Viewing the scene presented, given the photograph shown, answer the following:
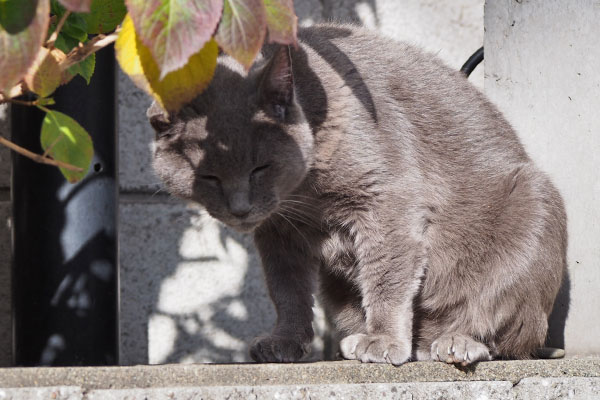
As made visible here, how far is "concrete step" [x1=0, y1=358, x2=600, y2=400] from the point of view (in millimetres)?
1463

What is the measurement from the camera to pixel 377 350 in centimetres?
196

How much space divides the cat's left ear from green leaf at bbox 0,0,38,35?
0.98 m

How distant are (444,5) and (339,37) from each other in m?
1.10

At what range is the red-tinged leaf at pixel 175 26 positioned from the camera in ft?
3.18

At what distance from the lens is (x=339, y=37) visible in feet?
7.79

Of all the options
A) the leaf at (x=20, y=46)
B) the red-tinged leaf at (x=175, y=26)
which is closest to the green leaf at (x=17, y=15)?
the leaf at (x=20, y=46)

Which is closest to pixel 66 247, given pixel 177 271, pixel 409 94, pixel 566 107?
pixel 177 271

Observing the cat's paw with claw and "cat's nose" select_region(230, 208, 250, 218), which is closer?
the cat's paw with claw

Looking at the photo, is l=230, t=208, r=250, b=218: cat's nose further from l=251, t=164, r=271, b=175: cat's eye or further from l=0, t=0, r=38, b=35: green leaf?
l=0, t=0, r=38, b=35: green leaf

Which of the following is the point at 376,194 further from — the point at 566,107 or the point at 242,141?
the point at 566,107

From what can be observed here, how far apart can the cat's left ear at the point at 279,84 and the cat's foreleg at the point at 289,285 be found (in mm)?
468

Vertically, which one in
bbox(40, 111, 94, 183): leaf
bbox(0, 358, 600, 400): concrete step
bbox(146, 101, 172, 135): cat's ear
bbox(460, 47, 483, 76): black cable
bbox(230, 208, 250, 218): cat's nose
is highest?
bbox(460, 47, 483, 76): black cable

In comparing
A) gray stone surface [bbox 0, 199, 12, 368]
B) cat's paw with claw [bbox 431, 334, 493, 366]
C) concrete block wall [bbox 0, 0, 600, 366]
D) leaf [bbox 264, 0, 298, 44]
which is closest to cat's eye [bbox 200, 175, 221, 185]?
cat's paw with claw [bbox 431, 334, 493, 366]

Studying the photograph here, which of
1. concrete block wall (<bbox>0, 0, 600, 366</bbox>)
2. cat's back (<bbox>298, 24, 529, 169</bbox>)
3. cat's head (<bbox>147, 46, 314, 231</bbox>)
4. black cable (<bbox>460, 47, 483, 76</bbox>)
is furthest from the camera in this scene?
concrete block wall (<bbox>0, 0, 600, 366</bbox>)
